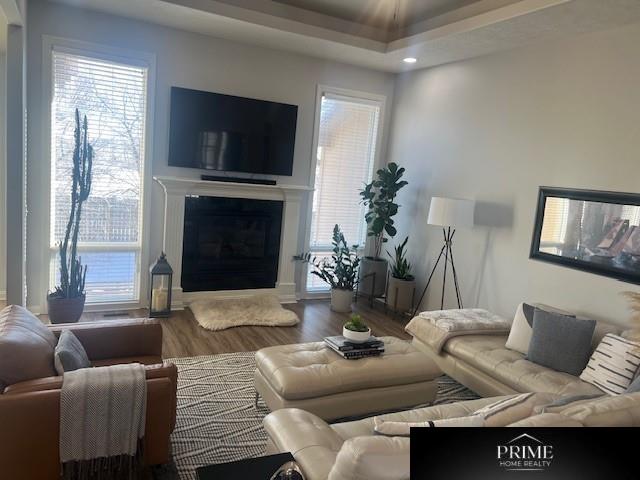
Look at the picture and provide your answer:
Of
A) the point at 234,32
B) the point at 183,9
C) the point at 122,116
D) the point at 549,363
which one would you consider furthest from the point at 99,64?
the point at 549,363

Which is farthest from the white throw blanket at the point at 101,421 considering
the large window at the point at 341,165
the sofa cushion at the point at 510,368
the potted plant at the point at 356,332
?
the large window at the point at 341,165

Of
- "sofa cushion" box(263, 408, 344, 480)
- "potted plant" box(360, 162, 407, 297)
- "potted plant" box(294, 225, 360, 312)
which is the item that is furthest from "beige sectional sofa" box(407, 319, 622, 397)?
"potted plant" box(360, 162, 407, 297)

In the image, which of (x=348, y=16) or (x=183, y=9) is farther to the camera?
(x=348, y=16)

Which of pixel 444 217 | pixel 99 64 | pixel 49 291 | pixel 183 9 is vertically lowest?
pixel 49 291

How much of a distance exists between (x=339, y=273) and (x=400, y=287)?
728mm

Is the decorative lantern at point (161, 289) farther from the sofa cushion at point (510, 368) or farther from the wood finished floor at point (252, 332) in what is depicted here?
the sofa cushion at point (510, 368)

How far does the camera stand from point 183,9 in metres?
4.10

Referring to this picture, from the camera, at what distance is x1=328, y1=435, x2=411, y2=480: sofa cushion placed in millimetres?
1451

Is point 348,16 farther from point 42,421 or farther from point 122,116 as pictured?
point 42,421

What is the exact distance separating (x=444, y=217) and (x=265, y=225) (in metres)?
2.11

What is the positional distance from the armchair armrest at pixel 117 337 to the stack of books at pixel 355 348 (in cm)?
112

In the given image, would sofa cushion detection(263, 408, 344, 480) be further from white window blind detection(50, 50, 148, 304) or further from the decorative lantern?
white window blind detection(50, 50, 148, 304)

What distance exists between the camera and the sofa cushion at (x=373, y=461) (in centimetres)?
145

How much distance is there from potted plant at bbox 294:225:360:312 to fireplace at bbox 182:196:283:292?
0.45 meters
